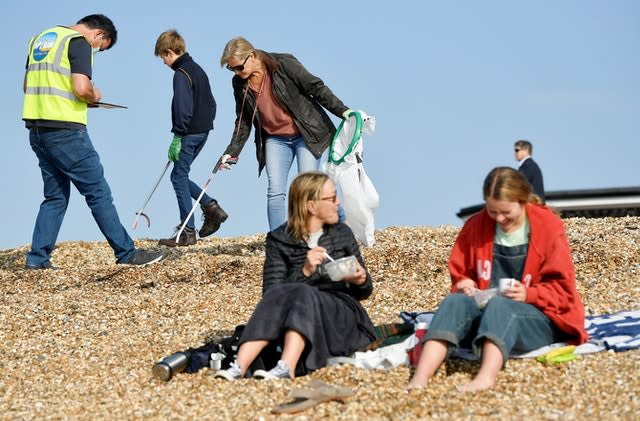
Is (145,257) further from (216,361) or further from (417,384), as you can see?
(417,384)

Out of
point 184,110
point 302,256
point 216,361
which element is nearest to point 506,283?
point 302,256

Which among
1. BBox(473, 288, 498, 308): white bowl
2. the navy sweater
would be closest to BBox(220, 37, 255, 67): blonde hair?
the navy sweater

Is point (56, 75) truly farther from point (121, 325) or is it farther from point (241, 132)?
point (121, 325)

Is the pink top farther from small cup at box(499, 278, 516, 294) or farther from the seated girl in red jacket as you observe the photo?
small cup at box(499, 278, 516, 294)

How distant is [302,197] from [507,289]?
1.22m

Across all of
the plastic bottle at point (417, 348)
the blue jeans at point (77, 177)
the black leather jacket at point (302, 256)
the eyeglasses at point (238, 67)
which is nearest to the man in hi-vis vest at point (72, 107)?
the blue jeans at point (77, 177)

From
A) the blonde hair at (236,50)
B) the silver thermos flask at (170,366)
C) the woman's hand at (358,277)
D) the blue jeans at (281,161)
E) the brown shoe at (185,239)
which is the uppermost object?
the blonde hair at (236,50)

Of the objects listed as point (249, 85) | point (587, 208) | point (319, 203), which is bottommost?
point (587, 208)

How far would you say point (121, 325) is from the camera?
740 cm

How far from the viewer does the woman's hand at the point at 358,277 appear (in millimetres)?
5285

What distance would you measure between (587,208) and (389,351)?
1023 cm

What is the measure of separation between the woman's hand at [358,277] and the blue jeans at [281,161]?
3325 mm

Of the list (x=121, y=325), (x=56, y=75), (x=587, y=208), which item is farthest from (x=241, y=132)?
(x=587, y=208)

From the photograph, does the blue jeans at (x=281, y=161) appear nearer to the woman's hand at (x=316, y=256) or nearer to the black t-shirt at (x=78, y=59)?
the black t-shirt at (x=78, y=59)
